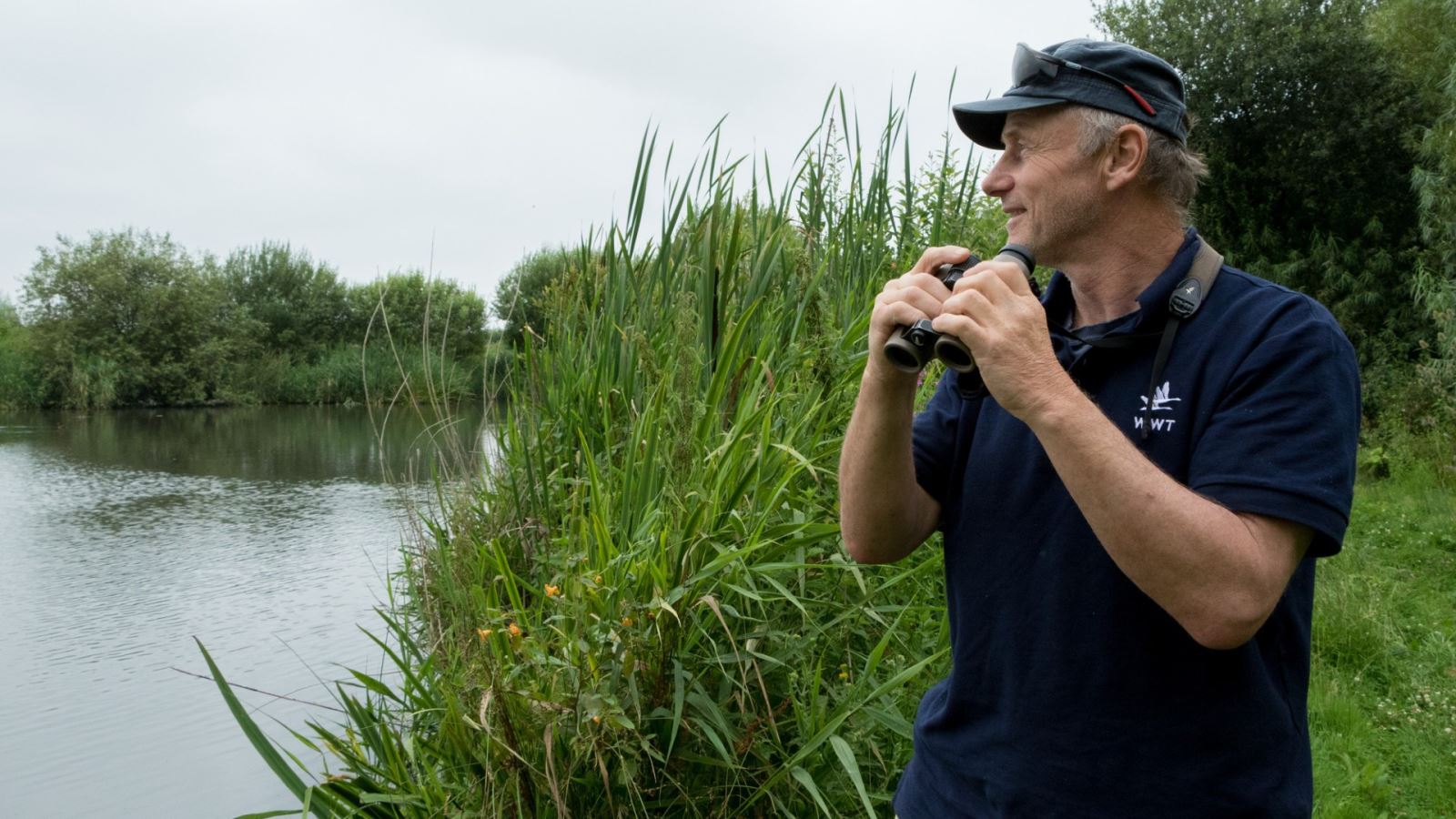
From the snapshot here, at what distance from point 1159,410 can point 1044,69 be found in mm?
516

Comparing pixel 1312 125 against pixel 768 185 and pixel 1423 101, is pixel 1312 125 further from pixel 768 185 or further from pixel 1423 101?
pixel 768 185

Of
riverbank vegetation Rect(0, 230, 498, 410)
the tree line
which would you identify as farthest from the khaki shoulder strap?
riverbank vegetation Rect(0, 230, 498, 410)

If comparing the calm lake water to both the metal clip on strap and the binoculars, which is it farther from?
the metal clip on strap

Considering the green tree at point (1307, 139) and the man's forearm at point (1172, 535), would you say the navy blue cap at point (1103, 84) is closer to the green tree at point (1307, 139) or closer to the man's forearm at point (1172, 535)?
the man's forearm at point (1172, 535)

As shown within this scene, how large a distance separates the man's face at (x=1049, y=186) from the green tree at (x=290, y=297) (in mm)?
42687

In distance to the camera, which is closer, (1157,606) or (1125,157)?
(1157,606)

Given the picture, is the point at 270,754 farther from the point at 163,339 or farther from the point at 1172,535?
the point at 163,339

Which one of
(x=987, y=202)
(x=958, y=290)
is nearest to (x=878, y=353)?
(x=958, y=290)

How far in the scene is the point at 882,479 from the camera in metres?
1.55

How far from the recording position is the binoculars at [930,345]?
1.33 m

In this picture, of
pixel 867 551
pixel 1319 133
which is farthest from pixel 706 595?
pixel 1319 133

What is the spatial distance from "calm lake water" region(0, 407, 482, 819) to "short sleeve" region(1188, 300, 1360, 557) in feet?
10.9

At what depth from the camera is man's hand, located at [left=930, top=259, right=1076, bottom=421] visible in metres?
1.25

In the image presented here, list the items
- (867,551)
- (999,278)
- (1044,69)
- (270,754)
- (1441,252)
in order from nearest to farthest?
(999,278)
(1044,69)
(867,551)
(270,754)
(1441,252)
